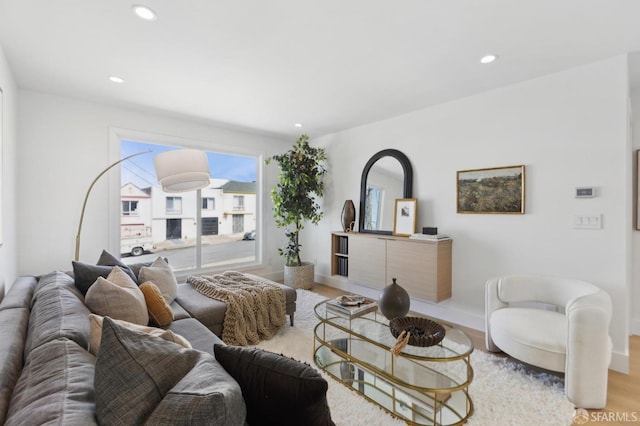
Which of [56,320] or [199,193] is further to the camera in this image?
[199,193]

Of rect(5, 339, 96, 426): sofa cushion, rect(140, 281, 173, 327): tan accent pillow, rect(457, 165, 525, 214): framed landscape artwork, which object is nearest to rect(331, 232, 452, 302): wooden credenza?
rect(457, 165, 525, 214): framed landscape artwork

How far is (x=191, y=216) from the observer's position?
14.1ft

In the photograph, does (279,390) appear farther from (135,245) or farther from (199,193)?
(199,193)

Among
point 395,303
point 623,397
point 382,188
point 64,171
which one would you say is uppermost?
point 64,171

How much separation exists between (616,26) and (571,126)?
0.80 metres

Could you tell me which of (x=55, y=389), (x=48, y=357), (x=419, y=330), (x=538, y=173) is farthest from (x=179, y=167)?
(x=538, y=173)

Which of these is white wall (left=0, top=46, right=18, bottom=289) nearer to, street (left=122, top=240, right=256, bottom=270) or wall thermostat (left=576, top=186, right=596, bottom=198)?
street (left=122, top=240, right=256, bottom=270)

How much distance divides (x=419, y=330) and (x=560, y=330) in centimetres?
107

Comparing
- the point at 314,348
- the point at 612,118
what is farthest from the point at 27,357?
the point at 612,118

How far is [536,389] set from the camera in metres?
1.99

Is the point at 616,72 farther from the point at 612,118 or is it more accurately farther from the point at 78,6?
the point at 78,6

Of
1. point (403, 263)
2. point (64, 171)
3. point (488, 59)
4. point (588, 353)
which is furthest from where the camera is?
point (403, 263)

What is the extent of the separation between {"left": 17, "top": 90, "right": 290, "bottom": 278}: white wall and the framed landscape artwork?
382 centimetres

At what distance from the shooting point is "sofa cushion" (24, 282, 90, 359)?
46.6 inches
